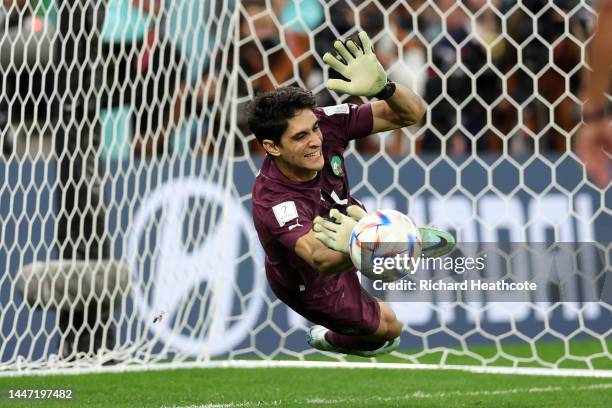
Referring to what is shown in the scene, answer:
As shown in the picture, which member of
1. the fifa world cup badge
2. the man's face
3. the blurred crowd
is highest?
the blurred crowd

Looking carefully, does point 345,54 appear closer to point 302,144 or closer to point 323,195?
point 302,144

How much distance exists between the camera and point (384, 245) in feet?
14.5

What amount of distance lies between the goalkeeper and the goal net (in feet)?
7.17

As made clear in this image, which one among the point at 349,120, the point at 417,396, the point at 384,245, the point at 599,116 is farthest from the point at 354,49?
the point at 599,116

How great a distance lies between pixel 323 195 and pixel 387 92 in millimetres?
620

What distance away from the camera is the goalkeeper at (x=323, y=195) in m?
4.96

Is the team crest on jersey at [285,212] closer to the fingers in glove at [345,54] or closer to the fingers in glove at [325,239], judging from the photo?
the fingers in glove at [325,239]

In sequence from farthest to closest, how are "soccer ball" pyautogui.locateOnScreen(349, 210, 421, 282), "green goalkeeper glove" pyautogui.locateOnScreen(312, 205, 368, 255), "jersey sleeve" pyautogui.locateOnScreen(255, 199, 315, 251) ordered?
"jersey sleeve" pyautogui.locateOnScreen(255, 199, 315, 251) → "green goalkeeper glove" pyautogui.locateOnScreen(312, 205, 368, 255) → "soccer ball" pyautogui.locateOnScreen(349, 210, 421, 282)

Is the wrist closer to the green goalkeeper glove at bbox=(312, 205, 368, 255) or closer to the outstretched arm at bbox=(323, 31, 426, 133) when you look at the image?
the outstretched arm at bbox=(323, 31, 426, 133)

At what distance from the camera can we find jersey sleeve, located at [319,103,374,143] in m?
5.70

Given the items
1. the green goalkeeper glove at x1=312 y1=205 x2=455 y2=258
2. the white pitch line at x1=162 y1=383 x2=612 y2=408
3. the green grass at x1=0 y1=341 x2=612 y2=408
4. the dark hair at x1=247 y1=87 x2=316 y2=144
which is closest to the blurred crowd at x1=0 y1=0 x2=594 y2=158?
the green grass at x1=0 y1=341 x2=612 y2=408

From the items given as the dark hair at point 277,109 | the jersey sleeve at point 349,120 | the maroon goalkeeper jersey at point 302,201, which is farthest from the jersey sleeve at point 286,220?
the jersey sleeve at point 349,120

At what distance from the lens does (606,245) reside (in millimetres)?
8477

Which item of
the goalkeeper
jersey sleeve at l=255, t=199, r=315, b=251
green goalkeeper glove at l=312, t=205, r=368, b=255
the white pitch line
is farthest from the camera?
the white pitch line
